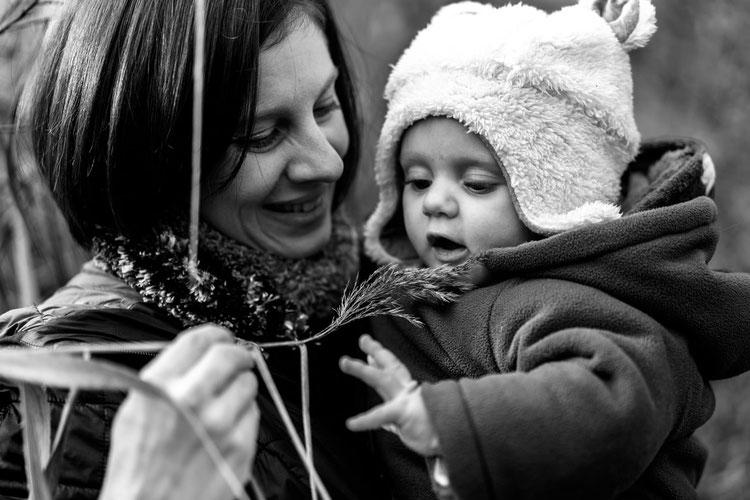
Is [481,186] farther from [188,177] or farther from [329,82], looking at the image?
[188,177]

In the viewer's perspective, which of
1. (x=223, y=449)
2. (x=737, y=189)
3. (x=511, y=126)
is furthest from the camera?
(x=737, y=189)

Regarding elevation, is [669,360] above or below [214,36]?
below

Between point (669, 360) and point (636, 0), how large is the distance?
0.79 m

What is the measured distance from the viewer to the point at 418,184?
1.78 metres

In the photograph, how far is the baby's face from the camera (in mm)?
1634

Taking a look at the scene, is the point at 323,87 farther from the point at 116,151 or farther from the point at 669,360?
the point at 669,360

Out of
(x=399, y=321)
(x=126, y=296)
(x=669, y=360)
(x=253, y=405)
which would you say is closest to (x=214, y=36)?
(x=126, y=296)

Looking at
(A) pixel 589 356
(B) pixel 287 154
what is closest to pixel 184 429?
(A) pixel 589 356

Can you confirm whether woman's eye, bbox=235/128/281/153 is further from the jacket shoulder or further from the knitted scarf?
the jacket shoulder

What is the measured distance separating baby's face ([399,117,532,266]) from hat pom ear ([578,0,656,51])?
42 cm

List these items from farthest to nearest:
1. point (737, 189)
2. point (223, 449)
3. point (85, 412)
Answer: point (737, 189) → point (85, 412) → point (223, 449)

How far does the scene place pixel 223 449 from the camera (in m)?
1.04

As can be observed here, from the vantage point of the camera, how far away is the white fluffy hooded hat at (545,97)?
5.22 feet

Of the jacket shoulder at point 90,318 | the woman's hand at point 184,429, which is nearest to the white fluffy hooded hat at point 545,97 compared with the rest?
the jacket shoulder at point 90,318
